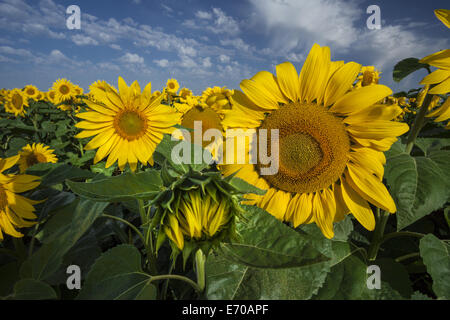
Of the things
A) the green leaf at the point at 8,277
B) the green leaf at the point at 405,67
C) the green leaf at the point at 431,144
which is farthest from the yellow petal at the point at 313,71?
the green leaf at the point at 8,277

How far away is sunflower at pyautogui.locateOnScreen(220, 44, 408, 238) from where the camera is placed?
3.90 ft

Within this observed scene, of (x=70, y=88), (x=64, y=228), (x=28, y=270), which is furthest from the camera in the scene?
(x=70, y=88)

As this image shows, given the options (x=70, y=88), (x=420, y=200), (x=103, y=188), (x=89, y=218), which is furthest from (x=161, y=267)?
(x=70, y=88)

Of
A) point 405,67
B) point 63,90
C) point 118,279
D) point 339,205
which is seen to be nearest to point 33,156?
point 118,279

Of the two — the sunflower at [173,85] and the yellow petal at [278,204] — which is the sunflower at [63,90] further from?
the yellow petal at [278,204]

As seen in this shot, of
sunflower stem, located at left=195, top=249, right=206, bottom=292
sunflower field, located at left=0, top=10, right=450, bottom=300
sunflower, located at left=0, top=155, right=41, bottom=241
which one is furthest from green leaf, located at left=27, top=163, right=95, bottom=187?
sunflower stem, located at left=195, top=249, right=206, bottom=292

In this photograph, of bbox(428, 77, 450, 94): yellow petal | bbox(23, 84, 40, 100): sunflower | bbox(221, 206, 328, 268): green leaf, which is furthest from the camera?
bbox(23, 84, 40, 100): sunflower

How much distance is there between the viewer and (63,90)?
367 inches

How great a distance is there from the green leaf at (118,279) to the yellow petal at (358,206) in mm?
959

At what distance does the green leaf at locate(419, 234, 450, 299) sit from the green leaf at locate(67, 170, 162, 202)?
1.22 metres

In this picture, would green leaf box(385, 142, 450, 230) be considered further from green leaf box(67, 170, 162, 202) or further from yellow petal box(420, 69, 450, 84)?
green leaf box(67, 170, 162, 202)

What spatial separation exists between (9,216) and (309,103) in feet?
5.88

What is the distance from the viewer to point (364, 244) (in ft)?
5.49
